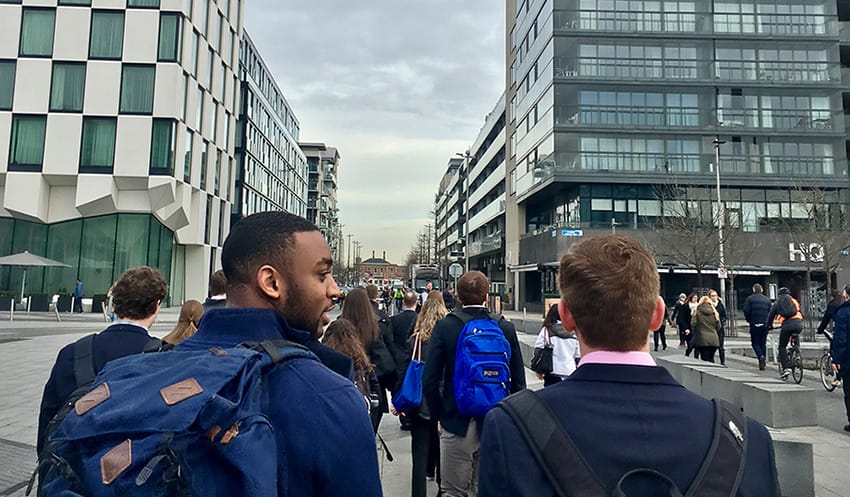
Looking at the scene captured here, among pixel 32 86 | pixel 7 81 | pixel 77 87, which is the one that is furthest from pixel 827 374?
pixel 7 81

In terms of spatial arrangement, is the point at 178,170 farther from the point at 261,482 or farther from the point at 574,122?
the point at 261,482

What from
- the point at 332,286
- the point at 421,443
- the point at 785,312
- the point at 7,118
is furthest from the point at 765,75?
the point at 7,118

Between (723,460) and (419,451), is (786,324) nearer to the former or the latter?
(419,451)

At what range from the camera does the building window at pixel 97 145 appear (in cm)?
3028

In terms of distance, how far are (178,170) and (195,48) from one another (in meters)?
8.66

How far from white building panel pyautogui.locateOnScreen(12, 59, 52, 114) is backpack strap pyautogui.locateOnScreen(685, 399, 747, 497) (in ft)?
122

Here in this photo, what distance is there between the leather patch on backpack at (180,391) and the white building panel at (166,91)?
33.4m

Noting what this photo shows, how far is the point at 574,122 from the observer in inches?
1371

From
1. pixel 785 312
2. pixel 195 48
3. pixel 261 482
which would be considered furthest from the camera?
pixel 195 48

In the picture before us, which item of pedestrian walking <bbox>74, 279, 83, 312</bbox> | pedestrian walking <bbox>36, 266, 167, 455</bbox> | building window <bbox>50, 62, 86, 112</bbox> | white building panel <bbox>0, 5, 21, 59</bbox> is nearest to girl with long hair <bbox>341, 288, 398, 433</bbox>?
pedestrian walking <bbox>36, 266, 167, 455</bbox>

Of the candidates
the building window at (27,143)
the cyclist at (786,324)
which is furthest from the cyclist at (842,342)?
the building window at (27,143)

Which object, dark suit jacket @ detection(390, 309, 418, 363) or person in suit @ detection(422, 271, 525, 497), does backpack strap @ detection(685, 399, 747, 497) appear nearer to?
person in suit @ detection(422, 271, 525, 497)

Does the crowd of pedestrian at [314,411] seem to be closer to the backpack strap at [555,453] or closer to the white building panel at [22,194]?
the backpack strap at [555,453]

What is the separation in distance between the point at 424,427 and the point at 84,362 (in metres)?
2.85
